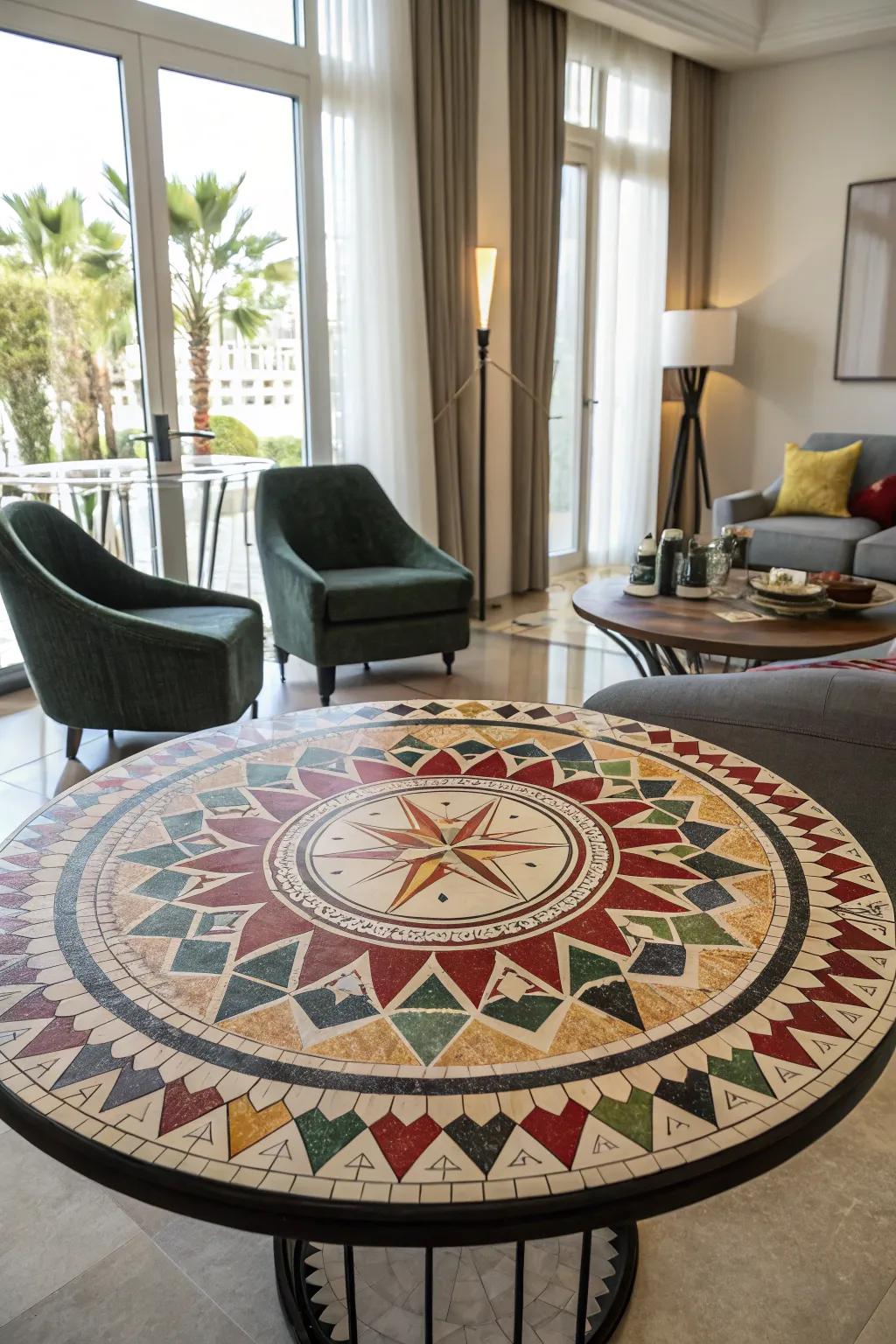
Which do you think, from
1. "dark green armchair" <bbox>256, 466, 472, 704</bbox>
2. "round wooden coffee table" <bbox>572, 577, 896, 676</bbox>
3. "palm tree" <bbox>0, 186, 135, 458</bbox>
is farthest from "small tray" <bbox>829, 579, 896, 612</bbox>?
"palm tree" <bbox>0, 186, 135, 458</bbox>

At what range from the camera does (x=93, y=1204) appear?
163 centimetres

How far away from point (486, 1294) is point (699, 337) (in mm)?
5937

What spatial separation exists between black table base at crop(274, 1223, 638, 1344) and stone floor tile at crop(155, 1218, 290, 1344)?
30 millimetres

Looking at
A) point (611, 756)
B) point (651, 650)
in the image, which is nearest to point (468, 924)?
point (611, 756)

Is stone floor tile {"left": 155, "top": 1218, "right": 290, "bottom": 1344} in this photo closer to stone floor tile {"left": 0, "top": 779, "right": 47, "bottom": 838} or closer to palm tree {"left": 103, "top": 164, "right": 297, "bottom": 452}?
stone floor tile {"left": 0, "top": 779, "right": 47, "bottom": 838}

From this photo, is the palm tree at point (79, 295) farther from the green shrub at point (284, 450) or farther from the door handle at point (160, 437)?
the green shrub at point (284, 450)

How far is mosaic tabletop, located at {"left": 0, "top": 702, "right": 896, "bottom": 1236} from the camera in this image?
84 cm

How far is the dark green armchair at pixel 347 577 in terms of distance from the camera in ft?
13.2

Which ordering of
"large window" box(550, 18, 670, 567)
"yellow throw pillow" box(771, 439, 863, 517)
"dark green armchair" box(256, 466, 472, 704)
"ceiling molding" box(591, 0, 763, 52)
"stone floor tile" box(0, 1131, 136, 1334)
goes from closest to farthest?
"stone floor tile" box(0, 1131, 136, 1334) < "dark green armchair" box(256, 466, 472, 704) < "ceiling molding" box(591, 0, 763, 52) < "yellow throw pillow" box(771, 439, 863, 517) < "large window" box(550, 18, 670, 567)

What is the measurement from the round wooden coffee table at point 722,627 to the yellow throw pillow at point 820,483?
8.60 feet

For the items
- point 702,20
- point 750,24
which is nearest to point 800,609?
point 702,20

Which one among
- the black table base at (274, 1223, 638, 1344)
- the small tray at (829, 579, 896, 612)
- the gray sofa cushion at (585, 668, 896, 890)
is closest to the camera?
the black table base at (274, 1223, 638, 1344)

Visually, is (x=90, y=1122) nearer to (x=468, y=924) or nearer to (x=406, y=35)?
(x=468, y=924)

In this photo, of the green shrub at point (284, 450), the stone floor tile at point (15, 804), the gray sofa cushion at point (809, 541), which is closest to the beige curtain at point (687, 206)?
the gray sofa cushion at point (809, 541)
